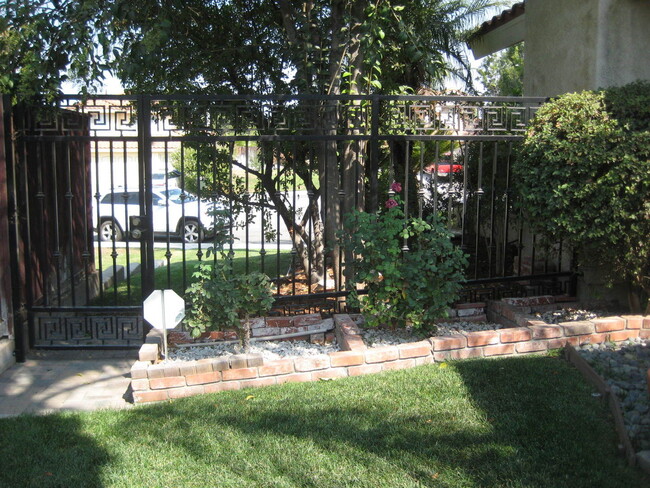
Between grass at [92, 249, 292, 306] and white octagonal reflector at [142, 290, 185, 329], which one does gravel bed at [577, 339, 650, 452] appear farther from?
grass at [92, 249, 292, 306]

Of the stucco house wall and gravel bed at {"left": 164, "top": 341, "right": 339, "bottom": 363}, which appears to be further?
the stucco house wall

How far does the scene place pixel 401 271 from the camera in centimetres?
552

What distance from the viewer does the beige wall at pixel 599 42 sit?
632 cm

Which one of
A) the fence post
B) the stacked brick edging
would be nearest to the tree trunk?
the stacked brick edging

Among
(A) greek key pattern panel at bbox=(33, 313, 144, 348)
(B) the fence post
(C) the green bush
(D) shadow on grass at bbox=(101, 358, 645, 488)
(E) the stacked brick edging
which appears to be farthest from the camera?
(A) greek key pattern panel at bbox=(33, 313, 144, 348)

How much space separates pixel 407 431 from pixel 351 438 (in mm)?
341

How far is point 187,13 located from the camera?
790 cm

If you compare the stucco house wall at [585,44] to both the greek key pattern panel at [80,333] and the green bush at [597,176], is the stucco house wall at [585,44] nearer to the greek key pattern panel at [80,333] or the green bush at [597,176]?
the green bush at [597,176]

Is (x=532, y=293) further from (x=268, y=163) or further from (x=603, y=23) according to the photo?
(x=268, y=163)

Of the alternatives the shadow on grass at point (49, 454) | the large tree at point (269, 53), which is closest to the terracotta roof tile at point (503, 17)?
the large tree at point (269, 53)

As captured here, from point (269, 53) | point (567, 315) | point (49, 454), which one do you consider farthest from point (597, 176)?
point (49, 454)

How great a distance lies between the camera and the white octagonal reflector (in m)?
5.15

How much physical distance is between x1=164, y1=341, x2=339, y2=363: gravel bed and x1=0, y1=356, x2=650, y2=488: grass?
75cm

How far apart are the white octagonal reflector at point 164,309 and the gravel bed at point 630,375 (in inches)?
122
